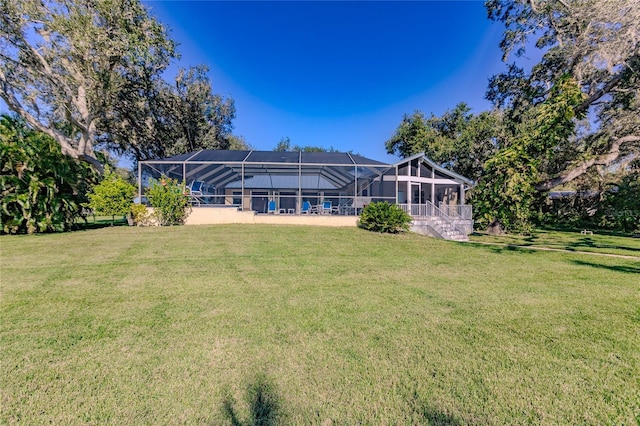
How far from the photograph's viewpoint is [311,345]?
296 cm

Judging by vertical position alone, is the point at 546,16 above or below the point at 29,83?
above

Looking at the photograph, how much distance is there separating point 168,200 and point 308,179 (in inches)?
371

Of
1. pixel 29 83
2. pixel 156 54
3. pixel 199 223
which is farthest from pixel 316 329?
pixel 29 83

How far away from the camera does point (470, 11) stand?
17.3 metres

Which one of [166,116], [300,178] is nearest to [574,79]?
[300,178]

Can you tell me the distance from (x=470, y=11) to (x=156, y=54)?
1819 centimetres

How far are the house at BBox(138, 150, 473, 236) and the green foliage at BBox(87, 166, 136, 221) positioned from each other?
116 cm

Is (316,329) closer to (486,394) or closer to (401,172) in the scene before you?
(486,394)

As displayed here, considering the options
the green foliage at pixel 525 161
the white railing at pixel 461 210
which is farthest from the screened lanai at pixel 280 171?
the green foliage at pixel 525 161

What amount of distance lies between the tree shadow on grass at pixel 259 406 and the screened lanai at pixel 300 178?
35.0 feet

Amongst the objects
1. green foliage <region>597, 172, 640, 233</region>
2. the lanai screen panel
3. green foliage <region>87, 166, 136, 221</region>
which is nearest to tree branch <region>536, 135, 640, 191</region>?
green foliage <region>597, 172, 640, 233</region>

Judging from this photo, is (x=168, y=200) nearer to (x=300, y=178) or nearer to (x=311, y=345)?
(x=300, y=178)

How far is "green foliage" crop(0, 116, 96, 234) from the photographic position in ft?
32.1

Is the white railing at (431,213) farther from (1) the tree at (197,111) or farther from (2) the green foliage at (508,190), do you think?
(1) the tree at (197,111)
